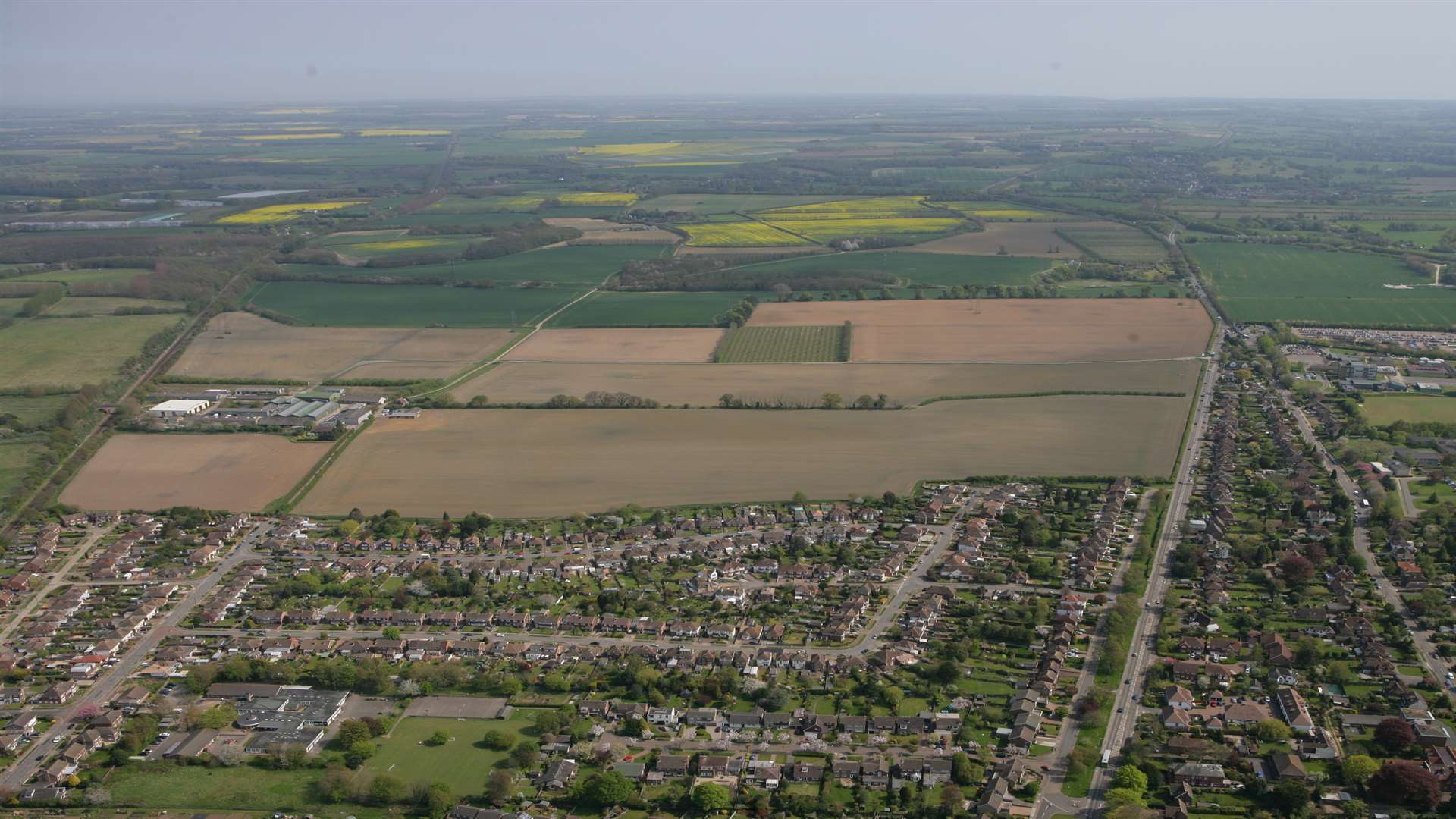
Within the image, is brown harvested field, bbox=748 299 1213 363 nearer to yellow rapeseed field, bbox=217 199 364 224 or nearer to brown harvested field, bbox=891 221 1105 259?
brown harvested field, bbox=891 221 1105 259

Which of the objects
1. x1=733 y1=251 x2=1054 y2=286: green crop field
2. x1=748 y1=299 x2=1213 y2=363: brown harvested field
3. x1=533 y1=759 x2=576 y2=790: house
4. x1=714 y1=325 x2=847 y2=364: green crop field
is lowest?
x1=533 y1=759 x2=576 y2=790: house

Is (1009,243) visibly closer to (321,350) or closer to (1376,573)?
(321,350)

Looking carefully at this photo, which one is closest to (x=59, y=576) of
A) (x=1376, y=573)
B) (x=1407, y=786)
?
(x=1407, y=786)

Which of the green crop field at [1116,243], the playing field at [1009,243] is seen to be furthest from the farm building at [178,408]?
the green crop field at [1116,243]

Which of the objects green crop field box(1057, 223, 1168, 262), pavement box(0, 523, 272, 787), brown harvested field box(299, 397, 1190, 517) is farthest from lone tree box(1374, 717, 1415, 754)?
green crop field box(1057, 223, 1168, 262)

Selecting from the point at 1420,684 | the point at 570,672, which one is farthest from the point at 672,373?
the point at 1420,684

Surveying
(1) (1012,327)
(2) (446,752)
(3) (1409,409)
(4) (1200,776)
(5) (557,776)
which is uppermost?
(1) (1012,327)

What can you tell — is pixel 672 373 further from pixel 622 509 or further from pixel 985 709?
pixel 985 709

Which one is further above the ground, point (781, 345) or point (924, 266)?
point (924, 266)
